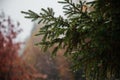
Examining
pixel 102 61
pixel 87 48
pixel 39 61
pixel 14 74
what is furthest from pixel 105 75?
pixel 39 61

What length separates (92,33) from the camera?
132 inches

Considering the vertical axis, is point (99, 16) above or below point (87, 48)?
above

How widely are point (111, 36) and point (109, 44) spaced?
0.11 meters

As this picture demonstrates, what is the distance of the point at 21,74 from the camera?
1373 centimetres

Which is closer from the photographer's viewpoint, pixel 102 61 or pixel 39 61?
pixel 102 61

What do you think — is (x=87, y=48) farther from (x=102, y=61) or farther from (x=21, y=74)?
(x=21, y=74)

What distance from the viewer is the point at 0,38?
44.5ft

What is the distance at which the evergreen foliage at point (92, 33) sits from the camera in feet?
10.8

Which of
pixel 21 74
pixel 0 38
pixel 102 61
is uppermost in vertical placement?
pixel 102 61

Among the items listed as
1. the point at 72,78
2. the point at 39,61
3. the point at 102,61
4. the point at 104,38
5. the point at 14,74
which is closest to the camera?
the point at 104,38

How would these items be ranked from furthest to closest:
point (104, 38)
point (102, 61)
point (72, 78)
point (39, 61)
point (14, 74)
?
1. point (39, 61)
2. point (72, 78)
3. point (14, 74)
4. point (102, 61)
5. point (104, 38)

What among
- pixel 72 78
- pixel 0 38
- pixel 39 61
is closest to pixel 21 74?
pixel 0 38

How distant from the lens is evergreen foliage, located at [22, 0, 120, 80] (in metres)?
3.28

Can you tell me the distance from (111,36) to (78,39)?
20.7 inches
